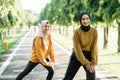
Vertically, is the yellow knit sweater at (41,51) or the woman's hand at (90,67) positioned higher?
the yellow knit sweater at (41,51)

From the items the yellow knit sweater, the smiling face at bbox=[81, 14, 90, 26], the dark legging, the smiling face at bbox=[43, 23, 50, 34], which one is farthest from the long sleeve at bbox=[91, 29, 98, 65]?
the yellow knit sweater

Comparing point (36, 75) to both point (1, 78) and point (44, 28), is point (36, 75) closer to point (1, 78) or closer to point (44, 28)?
point (1, 78)

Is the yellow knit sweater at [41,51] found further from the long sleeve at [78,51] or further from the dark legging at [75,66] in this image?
the long sleeve at [78,51]

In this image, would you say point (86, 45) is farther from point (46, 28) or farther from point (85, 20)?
point (46, 28)

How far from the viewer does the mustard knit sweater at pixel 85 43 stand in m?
7.11

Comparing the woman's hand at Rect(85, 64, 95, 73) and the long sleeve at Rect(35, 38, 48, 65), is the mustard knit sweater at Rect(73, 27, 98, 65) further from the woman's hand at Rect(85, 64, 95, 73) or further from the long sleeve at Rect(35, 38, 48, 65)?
the long sleeve at Rect(35, 38, 48, 65)

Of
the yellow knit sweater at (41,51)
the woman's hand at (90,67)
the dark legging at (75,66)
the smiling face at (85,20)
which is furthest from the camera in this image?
the yellow knit sweater at (41,51)

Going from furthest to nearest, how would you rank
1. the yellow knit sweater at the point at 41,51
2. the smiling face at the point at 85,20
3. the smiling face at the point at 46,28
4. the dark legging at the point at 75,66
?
the yellow knit sweater at the point at 41,51
the smiling face at the point at 46,28
the dark legging at the point at 75,66
the smiling face at the point at 85,20

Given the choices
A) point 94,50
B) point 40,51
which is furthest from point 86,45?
point 40,51

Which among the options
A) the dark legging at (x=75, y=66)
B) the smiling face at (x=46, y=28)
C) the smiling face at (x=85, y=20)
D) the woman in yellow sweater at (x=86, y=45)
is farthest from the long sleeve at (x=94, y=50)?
the smiling face at (x=46, y=28)

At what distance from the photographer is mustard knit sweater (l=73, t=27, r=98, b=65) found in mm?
7109

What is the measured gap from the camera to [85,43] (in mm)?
7184

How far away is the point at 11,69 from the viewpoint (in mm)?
14344

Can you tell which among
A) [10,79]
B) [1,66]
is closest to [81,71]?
[10,79]
